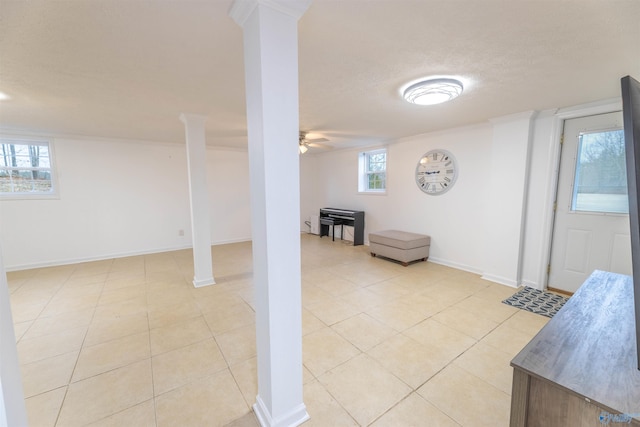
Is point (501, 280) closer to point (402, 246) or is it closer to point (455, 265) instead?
point (455, 265)

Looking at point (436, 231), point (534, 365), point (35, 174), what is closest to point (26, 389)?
point (534, 365)

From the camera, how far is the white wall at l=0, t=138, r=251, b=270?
405cm

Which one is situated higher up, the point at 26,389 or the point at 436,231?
the point at 436,231

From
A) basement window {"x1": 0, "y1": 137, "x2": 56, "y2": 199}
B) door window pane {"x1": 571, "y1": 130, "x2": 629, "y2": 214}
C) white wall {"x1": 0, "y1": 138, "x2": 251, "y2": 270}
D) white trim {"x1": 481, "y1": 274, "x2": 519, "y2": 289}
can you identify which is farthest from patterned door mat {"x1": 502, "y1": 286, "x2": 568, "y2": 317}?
basement window {"x1": 0, "y1": 137, "x2": 56, "y2": 199}

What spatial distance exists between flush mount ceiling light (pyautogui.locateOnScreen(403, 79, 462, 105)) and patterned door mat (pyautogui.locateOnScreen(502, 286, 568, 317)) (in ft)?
7.84

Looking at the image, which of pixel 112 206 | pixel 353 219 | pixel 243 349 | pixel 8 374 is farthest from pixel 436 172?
pixel 112 206

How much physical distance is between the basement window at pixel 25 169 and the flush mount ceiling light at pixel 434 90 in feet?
18.4

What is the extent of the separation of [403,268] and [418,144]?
2168 mm

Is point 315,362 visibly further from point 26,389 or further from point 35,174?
point 35,174

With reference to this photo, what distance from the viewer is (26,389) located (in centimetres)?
170

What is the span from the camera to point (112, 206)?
4.65 metres

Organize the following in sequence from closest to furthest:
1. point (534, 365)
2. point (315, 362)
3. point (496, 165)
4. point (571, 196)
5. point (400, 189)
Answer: point (534, 365)
point (315, 362)
point (571, 196)
point (496, 165)
point (400, 189)

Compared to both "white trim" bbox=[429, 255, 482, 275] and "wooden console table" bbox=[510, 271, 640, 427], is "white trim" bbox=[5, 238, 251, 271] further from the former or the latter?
"wooden console table" bbox=[510, 271, 640, 427]

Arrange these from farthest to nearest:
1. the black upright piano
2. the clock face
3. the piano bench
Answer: the piano bench < the black upright piano < the clock face
